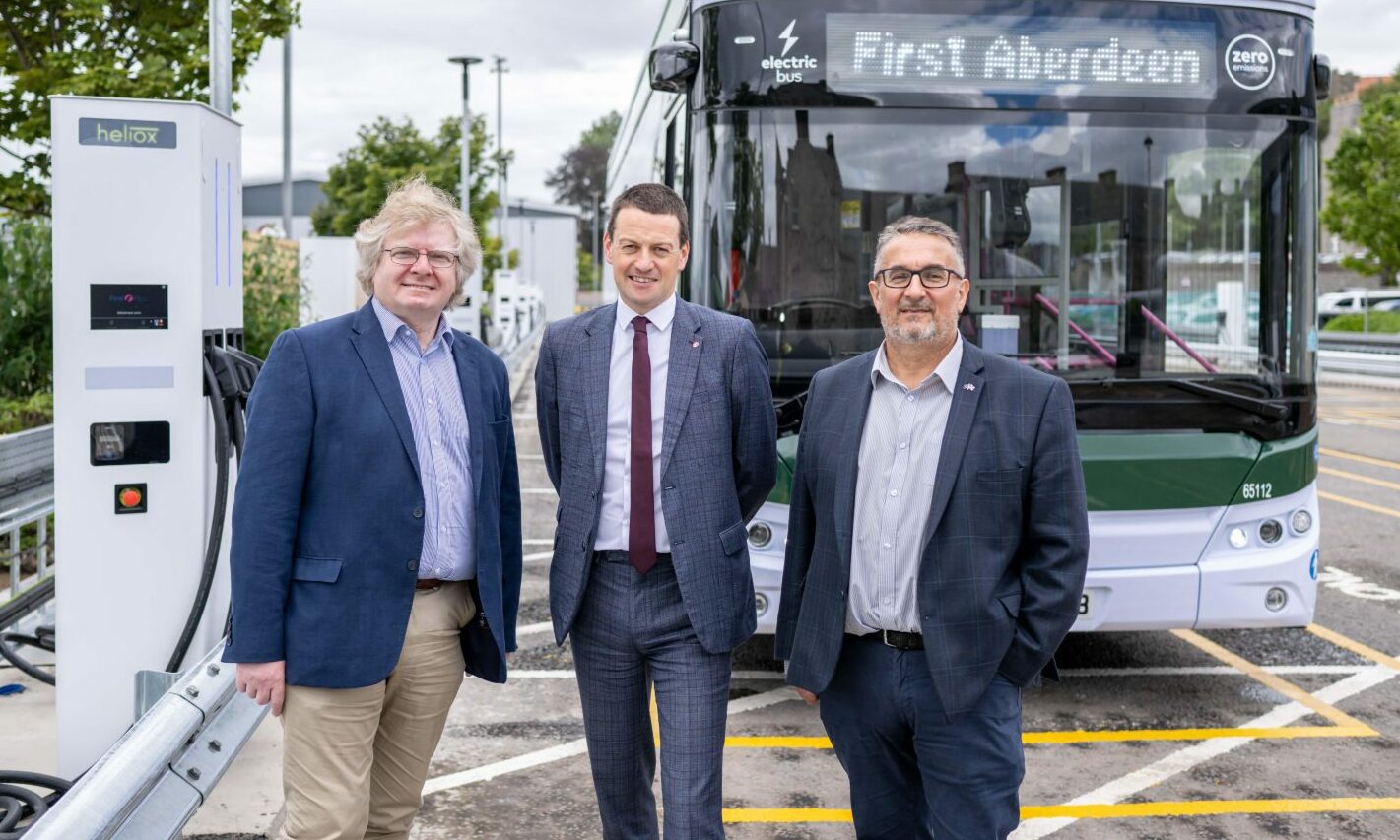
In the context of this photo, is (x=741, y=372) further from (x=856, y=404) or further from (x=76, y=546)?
(x=76, y=546)

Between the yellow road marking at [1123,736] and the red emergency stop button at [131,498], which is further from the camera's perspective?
the yellow road marking at [1123,736]

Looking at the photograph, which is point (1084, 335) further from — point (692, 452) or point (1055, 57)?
point (692, 452)

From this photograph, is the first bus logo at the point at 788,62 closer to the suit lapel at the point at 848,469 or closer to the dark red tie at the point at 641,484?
the dark red tie at the point at 641,484

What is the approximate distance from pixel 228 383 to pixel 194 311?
281 millimetres

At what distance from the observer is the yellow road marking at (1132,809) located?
192 inches

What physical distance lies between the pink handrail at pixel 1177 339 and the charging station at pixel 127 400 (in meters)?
3.82

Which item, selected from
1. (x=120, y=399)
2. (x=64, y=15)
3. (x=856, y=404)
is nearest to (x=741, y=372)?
(x=856, y=404)

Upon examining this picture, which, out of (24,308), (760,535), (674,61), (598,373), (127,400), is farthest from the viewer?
(24,308)

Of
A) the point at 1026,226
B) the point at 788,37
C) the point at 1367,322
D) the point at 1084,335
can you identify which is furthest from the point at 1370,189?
the point at 788,37

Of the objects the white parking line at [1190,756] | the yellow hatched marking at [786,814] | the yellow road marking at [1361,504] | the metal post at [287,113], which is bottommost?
the yellow hatched marking at [786,814]

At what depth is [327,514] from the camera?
10.4ft

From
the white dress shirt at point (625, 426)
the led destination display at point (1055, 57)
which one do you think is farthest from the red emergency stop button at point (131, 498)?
the led destination display at point (1055, 57)

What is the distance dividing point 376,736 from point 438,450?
726 mm

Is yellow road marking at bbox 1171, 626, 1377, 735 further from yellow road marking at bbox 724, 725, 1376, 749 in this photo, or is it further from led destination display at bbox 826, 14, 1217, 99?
led destination display at bbox 826, 14, 1217, 99
